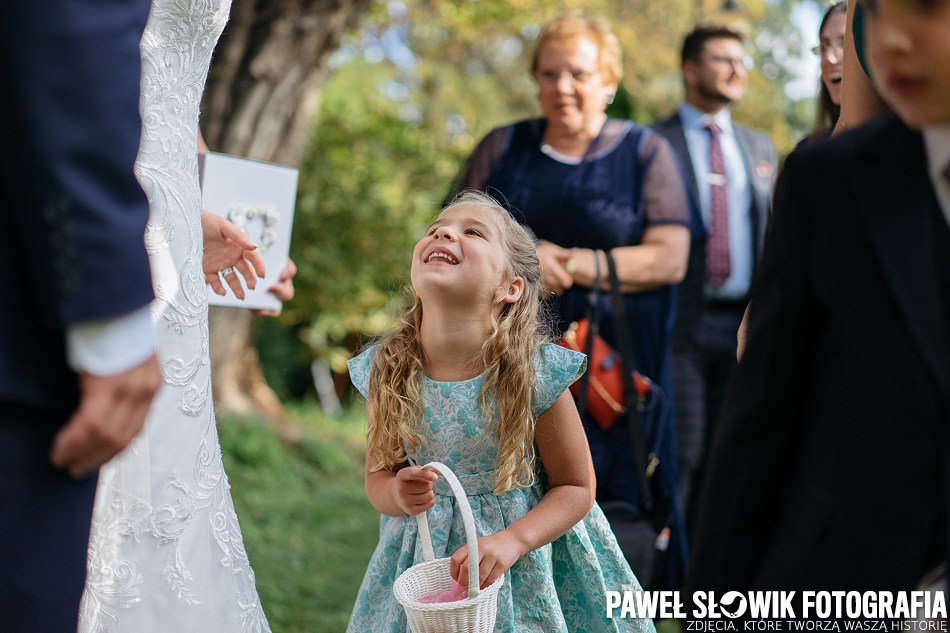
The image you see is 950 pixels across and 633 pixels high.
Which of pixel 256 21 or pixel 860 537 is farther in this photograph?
pixel 256 21

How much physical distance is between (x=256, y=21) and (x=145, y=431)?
464cm

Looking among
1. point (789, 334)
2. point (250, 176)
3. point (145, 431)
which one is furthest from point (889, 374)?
point (250, 176)

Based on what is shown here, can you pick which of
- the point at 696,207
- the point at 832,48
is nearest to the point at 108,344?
the point at 832,48

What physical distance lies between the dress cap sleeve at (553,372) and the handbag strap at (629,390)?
1.13 metres

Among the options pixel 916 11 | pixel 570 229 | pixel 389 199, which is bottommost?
pixel 389 199

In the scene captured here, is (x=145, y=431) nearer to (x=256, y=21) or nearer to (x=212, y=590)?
(x=212, y=590)

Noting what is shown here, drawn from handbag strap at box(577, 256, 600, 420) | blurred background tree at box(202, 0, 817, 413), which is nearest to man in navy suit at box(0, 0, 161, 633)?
blurred background tree at box(202, 0, 817, 413)

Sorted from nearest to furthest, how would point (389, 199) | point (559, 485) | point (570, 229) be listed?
point (559, 485), point (570, 229), point (389, 199)

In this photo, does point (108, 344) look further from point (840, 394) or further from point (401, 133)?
point (401, 133)

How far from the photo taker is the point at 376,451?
284 cm

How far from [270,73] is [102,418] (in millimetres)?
5385

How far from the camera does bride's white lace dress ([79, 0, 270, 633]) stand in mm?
2248

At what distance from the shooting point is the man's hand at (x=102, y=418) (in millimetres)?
1545

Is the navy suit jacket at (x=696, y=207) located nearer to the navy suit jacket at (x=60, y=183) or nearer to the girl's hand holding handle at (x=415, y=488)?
the girl's hand holding handle at (x=415, y=488)
